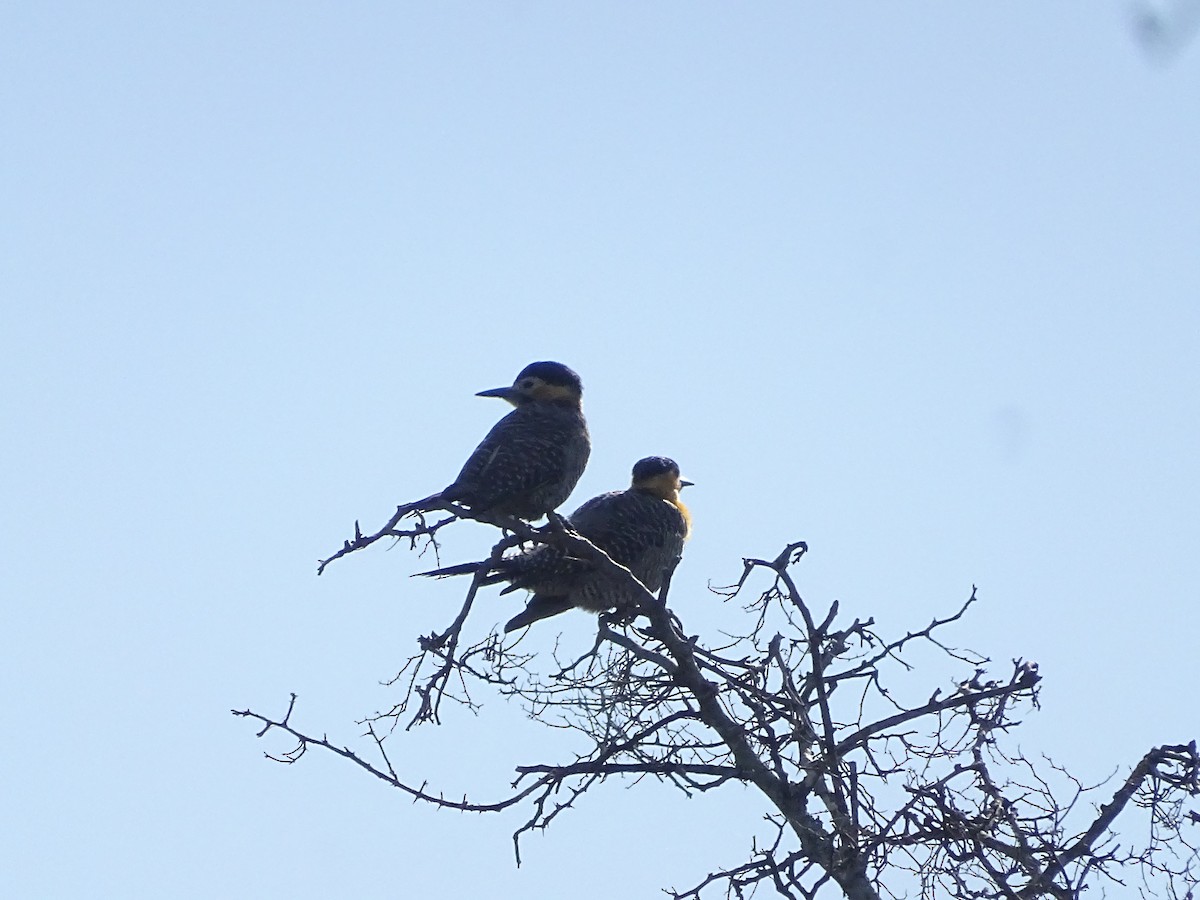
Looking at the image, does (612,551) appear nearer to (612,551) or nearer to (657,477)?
(612,551)

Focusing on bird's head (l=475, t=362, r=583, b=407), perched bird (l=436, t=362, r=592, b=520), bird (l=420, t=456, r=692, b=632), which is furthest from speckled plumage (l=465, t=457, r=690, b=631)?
bird's head (l=475, t=362, r=583, b=407)

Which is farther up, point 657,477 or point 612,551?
point 657,477

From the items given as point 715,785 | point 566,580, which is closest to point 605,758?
point 715,785

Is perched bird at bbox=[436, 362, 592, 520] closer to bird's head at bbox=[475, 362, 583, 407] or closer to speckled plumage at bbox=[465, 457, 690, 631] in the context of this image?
bird's head at bbox=[475, 362, 583, 407]

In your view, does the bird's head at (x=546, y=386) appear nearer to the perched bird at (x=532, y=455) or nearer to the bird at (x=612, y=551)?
the perched bird at (x=532, y=455)

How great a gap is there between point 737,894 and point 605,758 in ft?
2.34

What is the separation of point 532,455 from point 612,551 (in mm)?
836

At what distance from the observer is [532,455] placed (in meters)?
8.52

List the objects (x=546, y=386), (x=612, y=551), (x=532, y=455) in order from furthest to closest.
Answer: (x=546, y=386) < (x=612, y=551) < (x=532, y=455)

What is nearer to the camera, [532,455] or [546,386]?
[532,455]

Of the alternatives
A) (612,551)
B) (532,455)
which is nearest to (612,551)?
(612,551)

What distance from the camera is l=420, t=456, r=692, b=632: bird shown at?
8.20 m

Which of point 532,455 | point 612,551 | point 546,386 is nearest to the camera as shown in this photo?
point 532,455

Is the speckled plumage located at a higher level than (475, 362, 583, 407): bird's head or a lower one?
lower
